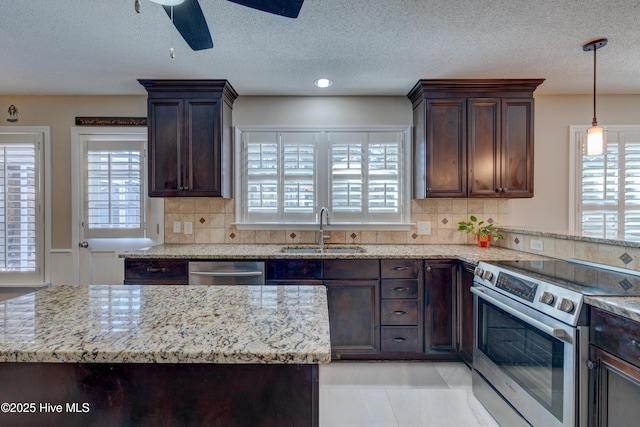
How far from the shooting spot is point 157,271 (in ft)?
8.81

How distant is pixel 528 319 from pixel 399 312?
116 cm

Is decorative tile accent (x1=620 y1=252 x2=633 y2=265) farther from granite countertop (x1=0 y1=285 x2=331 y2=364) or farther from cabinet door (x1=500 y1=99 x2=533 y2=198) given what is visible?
granite countertop (x1=0 y1=285 x2=331 y2=364)

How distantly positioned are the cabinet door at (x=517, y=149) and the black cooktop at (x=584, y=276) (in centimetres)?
104

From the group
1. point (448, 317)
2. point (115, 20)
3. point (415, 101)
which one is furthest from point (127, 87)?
point (448, 317)

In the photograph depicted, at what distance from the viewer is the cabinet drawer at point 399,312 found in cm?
268

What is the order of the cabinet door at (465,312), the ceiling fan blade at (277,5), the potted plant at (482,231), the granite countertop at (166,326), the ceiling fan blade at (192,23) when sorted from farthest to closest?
1. the potted plant at (482,231)
2. the cabinet door at (465,312)
3. the ceiling fan blade at (192,23)
4. the ceiling fan blade at (277,5)
5. the granite countertop at (166,326)

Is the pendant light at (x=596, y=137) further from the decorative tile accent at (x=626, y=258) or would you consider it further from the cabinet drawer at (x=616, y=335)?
the cabinet drawer at (x=616, y=335)

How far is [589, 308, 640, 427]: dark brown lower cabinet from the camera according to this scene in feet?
4.05

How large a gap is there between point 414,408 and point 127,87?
11.8 feet

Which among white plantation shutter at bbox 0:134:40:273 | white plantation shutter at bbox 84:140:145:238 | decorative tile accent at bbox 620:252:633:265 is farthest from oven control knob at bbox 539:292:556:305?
white plantation shutter at bbox 0:134:40:273

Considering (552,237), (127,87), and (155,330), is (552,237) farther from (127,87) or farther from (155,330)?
(127,87)

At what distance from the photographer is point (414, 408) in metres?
2.12

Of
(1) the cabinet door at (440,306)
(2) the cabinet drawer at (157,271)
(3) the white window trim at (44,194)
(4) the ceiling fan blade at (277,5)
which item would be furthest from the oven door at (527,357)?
(3) the white window trim at (44,194)

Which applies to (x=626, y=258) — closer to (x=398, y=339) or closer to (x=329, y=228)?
(x=398, y=339)
